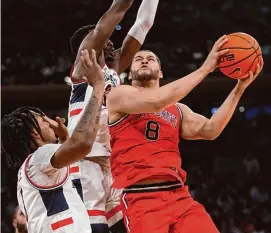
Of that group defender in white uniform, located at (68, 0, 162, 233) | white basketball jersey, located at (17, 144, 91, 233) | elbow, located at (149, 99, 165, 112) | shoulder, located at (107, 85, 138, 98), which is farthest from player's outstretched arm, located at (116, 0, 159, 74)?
white basketball jersey, located at (17, 144, 91, 233)

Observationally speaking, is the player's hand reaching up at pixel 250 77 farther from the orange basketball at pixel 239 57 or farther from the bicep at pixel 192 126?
the bicep at pixel 192 126

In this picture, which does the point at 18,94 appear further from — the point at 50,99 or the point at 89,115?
the point at 89,115

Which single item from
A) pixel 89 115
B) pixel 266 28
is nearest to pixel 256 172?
pixel 266 28

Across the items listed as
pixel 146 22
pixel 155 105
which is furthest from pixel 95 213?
pixel 146 22

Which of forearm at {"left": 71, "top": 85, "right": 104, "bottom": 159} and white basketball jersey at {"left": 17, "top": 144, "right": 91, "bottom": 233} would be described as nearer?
forearm at {"left": 71, "top": 85, "right": 104, "bottom": 159}

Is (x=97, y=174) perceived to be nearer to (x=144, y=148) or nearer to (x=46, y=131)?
(x=144, y=148)

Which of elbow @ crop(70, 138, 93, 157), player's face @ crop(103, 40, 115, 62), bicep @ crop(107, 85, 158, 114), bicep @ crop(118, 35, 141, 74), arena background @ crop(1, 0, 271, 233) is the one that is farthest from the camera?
arena background @ crop(1, 0, 271, 233)

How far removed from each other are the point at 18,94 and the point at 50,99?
54 cm

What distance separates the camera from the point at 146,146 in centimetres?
439

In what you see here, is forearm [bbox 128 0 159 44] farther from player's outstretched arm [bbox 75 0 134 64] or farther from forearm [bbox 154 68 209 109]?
forearm [bbox 154 68 209 109]

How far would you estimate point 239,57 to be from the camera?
408 centimetres

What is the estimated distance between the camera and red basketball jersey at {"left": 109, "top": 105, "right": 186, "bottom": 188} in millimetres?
4309

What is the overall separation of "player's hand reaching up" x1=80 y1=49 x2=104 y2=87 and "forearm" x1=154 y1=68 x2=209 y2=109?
0.89m

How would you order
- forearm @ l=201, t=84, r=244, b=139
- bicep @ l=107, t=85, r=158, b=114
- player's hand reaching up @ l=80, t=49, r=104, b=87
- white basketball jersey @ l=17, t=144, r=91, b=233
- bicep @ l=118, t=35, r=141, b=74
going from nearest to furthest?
player's hand reaching up @ l=80, t=49, r=104, b=87, white basketball jersey @ l=17, t=144, r=91, b=233, bicep @ l=107, t=85, r=158, b=114, forearm @ l=201, t=84, r=244, b=139, bicep @ l=118, t=35, r=141, b=74
